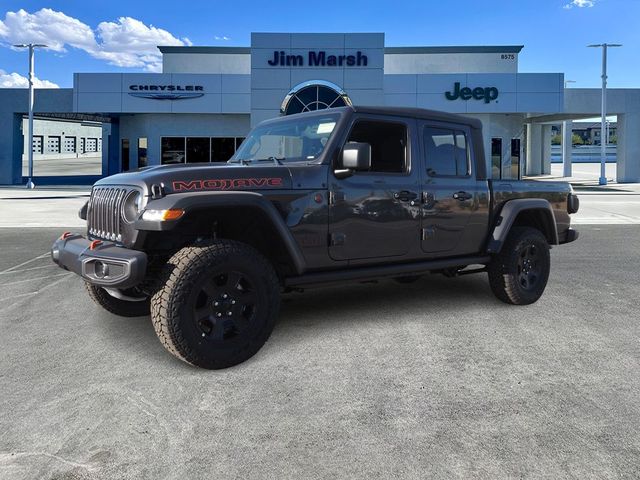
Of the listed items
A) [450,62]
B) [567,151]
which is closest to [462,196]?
[450,62]

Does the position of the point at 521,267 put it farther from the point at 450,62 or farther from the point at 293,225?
the point at 450,62

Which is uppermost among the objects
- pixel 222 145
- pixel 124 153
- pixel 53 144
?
pixel 53 144

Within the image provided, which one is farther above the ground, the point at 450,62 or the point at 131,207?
the point at 450,62

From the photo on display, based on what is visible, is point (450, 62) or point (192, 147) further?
point (450, 62)

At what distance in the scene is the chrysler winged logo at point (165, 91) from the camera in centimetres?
3238

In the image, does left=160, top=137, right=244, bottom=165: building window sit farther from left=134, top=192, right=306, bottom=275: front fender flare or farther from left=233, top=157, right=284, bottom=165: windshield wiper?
left=134, top=192, right=306, bottom=275: front fender flare

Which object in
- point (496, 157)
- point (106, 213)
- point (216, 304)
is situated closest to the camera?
point (216, 304)

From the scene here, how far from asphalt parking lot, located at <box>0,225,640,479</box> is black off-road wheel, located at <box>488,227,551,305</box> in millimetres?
162

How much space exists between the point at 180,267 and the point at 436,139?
9.11 ft

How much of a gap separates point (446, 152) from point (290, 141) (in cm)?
154

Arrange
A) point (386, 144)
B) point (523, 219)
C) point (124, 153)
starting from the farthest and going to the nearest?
point (124, 153)
point (523, 219)
point (386, 144)

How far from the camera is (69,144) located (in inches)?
3366

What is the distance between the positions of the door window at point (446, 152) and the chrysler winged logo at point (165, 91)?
29053 mm

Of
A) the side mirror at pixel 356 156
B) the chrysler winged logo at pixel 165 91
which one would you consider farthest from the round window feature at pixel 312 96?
the side mirror at pixel 356 156
